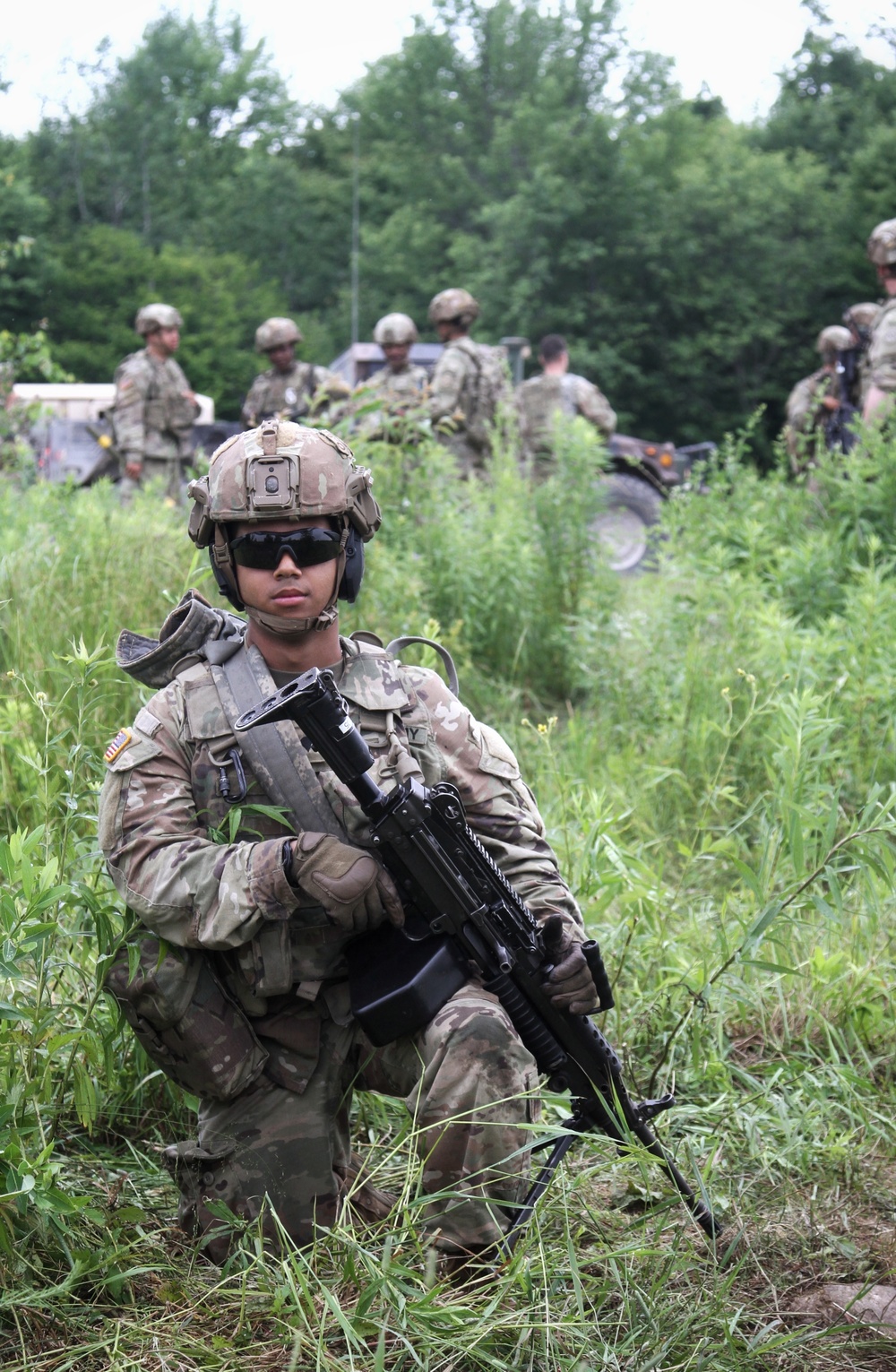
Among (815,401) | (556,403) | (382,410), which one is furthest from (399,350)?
(382,410)

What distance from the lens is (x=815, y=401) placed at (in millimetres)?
8836

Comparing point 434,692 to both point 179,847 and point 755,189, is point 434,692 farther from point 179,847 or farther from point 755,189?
point 755,189

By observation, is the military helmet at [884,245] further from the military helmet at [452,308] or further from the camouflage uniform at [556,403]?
the camouflage uniform at [556,403]

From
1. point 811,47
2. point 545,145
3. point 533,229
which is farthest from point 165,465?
point 811,47

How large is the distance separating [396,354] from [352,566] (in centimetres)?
777

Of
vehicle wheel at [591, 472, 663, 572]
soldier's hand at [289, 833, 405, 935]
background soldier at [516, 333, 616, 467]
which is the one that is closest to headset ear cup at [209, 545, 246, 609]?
soldier's hand at [289, 833, 405, 935]

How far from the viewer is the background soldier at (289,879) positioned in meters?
2.62

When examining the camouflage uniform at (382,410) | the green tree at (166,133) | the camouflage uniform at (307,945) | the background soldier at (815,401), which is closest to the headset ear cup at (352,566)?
the camouflage uniform at (307,945)

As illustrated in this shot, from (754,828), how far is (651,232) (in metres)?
22.4

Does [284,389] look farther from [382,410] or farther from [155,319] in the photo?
[382,410]

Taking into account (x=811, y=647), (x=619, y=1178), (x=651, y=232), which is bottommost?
(x=619, y=1178)

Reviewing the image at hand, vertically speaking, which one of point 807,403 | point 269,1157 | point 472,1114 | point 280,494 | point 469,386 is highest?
point 280,494

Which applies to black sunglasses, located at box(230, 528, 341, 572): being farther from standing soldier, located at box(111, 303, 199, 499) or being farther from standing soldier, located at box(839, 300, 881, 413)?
standing soldier, located at box(839, 300, 881, 413)

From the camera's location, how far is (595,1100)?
2.80 m
